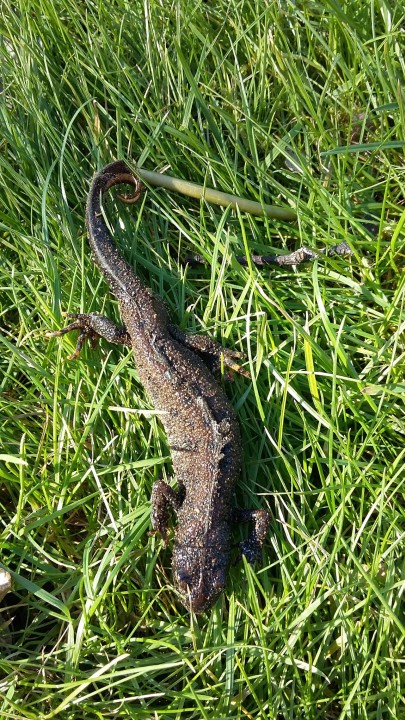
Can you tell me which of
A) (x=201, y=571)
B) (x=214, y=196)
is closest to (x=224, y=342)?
(x=214, y=196)

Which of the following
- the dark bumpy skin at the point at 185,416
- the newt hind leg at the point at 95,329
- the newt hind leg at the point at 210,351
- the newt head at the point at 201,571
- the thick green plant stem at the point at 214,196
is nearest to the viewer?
the newt head at the point at 201,571

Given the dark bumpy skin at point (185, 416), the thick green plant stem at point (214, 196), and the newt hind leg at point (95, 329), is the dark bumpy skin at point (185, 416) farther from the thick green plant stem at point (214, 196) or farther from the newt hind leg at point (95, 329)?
the thick green plant stem at point (214, 196)

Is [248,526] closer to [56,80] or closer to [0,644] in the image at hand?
[0,644]

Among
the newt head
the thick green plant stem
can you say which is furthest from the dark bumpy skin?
the thick green plant stem

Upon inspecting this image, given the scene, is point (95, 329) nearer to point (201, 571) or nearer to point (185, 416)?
point (185, 416)

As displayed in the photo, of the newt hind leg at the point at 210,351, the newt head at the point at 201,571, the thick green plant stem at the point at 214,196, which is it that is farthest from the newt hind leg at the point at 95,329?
the newt head at the point at 201,571

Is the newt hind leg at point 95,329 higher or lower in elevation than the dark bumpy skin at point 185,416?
higher

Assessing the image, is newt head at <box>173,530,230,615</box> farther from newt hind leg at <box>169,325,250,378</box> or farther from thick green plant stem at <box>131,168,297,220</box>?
thick green plant stem at <box>131,168,297,220</box>
